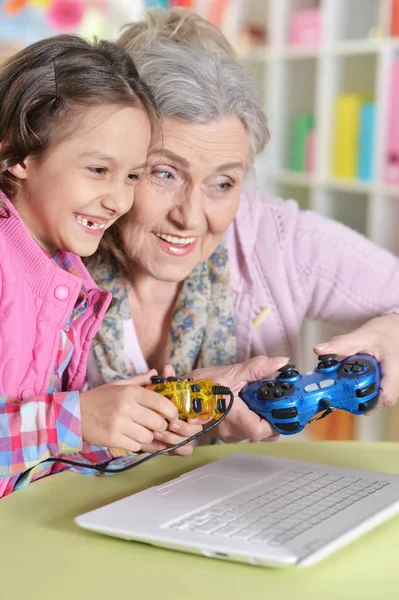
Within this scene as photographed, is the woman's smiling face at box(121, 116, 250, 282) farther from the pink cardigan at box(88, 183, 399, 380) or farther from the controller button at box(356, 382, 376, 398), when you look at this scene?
the controller button at box(356, 382, 376, 398)

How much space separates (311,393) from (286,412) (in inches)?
1.6

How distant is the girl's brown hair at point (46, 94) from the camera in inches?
49.7

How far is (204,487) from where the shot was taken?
3.69ft

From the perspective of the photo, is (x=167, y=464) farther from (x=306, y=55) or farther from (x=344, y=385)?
(x=306, y=55)

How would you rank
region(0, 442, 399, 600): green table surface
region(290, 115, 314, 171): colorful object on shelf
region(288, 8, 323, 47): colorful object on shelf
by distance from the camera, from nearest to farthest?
region(0, 442, 399, 600): green table surface, region(288, 8, 323, 47): colorful object on shelf, region(290, 115, 314, 171): colorful object on shelf

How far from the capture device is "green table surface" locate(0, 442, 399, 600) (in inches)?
34.2

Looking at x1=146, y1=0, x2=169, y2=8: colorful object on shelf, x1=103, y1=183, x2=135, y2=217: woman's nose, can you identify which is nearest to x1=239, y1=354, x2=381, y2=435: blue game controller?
x1=103, y1=183, x2=135, y2=217: woman's nose

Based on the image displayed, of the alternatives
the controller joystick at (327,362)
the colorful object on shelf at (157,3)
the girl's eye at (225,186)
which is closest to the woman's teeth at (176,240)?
the girl's eye at (225,186)

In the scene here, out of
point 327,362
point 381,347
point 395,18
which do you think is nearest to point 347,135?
point 395,18

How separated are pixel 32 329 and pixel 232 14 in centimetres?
270

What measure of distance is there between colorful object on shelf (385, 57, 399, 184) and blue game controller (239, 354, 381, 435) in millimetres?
1837

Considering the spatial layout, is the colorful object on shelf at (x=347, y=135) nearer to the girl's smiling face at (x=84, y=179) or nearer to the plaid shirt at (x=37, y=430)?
the girl's smiling face at (x=84, y=179)

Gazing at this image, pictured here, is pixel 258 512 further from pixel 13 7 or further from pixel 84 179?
pixel 13 7

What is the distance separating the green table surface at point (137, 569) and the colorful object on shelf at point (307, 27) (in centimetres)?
249
